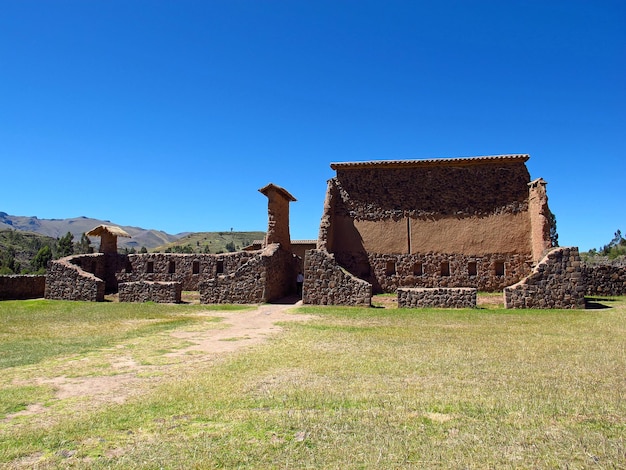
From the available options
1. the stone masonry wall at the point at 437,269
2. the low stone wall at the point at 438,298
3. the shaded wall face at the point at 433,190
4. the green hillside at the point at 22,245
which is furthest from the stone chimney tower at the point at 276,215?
the green hillside at the point at 22,245

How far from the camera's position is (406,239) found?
80.6ft

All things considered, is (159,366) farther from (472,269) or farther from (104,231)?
(104,231)

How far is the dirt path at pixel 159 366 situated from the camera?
262 inches

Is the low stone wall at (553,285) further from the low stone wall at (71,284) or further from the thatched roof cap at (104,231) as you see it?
the thatched roof cap at (104,231)

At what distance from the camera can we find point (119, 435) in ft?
16.4

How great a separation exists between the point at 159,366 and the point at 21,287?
23.1 m

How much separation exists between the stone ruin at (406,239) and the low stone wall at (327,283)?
0.17 ft

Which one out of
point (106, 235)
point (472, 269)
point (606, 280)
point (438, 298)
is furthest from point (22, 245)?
point (606, 280)

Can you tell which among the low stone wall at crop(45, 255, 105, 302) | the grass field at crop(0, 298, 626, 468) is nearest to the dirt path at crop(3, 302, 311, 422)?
the grass field at crop(0, 298, 626, 468)

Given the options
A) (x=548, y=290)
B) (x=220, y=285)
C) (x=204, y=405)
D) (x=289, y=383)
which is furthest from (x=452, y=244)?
(x=204, y=405)

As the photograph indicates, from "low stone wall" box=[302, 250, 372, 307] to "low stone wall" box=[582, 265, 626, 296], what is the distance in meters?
13.4

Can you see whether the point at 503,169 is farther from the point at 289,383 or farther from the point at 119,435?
the point at 119,435

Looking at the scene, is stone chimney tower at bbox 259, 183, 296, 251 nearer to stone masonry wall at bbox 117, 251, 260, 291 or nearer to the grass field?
stone masonry wall at bbox 117, 251, 260, 291

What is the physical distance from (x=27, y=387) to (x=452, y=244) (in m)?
21.0
